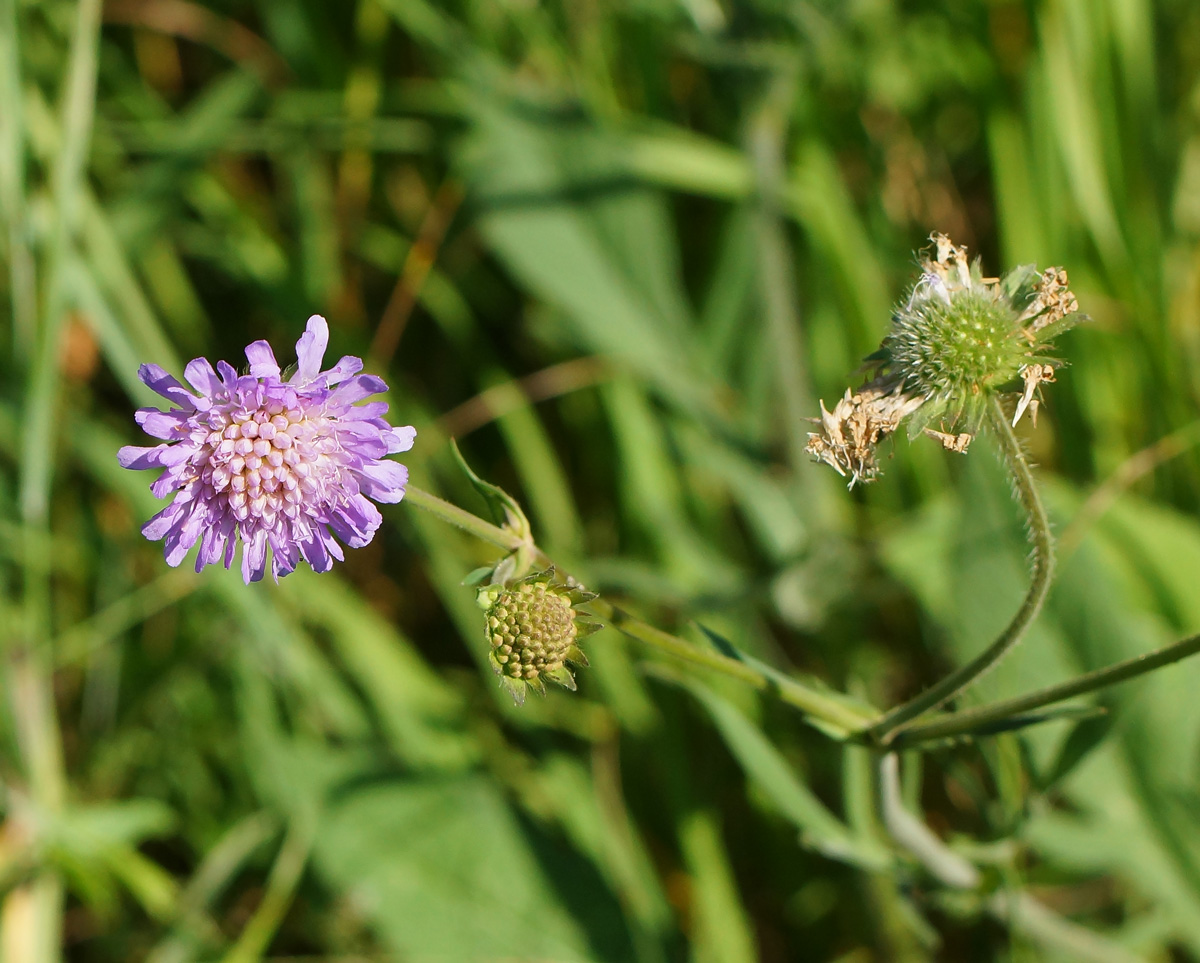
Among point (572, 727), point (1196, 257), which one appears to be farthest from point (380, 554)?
point (1196, 257)

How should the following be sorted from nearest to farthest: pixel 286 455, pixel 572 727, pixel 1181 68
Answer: pixel 286 455
pixel 572 727
pixel 1181 68

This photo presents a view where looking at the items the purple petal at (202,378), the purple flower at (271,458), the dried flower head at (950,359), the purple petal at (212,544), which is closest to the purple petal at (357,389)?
the purple flower at (271,458)

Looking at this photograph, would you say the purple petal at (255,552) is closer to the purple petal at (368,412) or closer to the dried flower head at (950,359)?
the purple petal at (368,412)

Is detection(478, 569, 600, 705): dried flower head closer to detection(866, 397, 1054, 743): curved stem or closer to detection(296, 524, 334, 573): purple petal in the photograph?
detection(296, 524, 334, 573): purple petal

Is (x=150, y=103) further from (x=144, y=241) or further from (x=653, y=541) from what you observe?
(x=653, y=541)

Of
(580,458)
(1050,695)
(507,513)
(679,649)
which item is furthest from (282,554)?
(580,458)

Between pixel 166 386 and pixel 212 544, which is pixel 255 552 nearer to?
pixel 212 544
